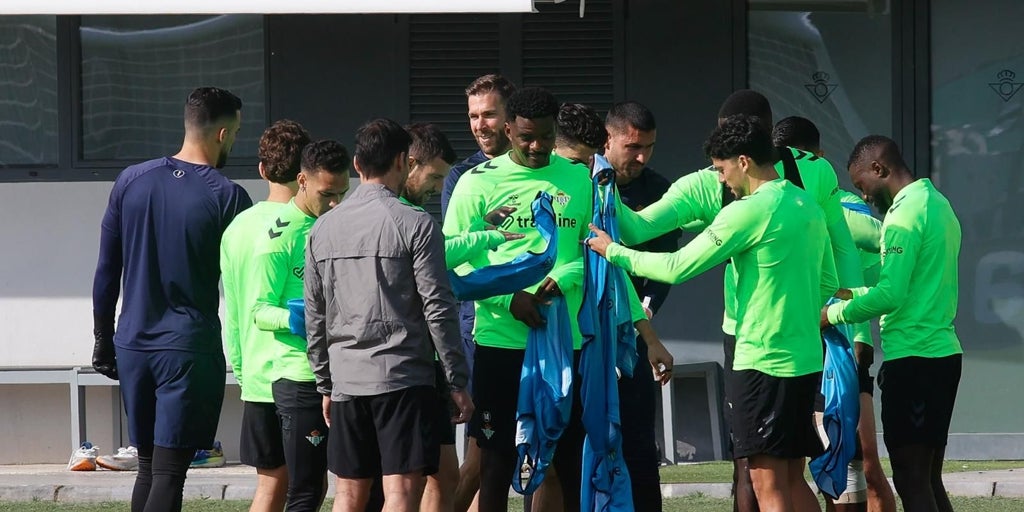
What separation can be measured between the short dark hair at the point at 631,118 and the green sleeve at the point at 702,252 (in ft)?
3.14

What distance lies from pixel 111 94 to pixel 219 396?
5408 mm

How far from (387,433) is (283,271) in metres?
0.83

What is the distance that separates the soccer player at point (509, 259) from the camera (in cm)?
622

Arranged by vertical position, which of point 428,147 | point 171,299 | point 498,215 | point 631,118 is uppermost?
point 631,118

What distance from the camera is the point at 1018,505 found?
28.6ft

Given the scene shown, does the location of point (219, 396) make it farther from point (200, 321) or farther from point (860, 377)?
point (860, 377)

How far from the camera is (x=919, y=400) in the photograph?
6660mm

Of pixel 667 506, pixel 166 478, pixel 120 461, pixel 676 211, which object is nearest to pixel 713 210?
pixel 676 211

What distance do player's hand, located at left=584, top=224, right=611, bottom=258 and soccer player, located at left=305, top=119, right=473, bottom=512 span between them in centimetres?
72

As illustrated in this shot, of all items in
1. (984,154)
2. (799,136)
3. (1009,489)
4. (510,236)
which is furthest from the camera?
(984,154)

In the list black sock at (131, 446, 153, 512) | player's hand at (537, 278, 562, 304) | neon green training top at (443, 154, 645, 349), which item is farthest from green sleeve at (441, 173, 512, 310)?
black sock at (131, 446, 153, 512)

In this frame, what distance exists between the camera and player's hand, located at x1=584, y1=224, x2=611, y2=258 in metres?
6.09

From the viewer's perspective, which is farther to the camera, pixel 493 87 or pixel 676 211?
pixel 493 87

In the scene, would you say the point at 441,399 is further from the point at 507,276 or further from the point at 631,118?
the point at 631,118
